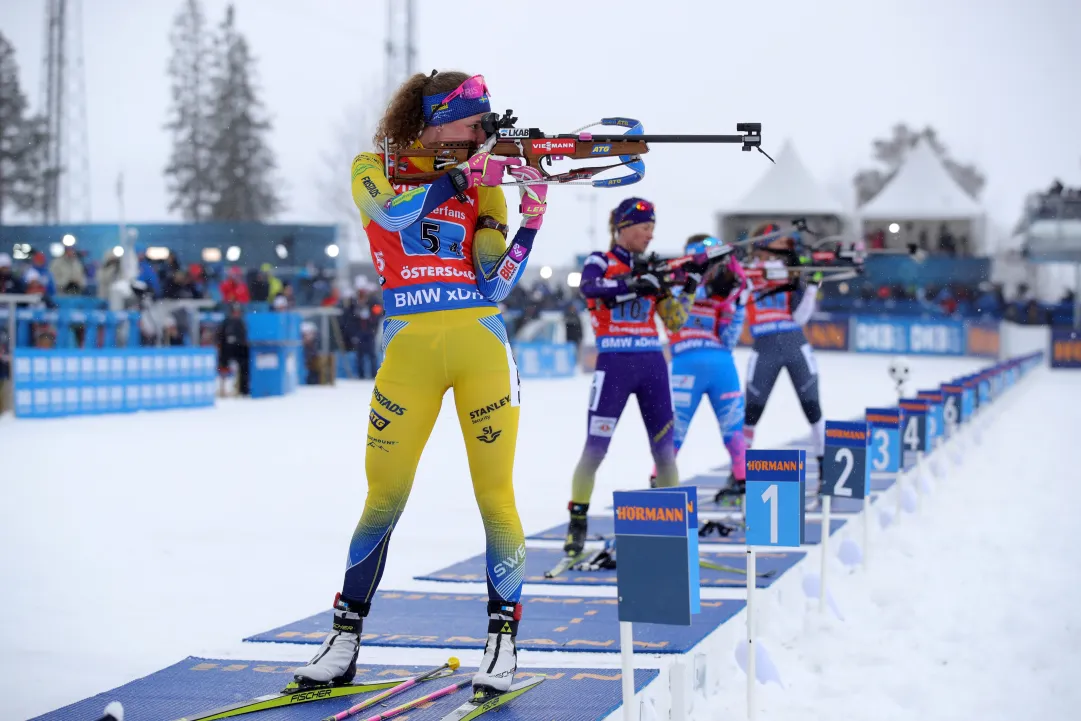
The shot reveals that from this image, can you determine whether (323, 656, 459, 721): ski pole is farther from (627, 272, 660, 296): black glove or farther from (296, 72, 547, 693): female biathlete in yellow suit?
(627, 272, 660, 296): black glove

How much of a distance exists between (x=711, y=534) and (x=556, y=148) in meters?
4.54

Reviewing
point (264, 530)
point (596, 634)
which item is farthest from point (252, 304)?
point (596, 634)

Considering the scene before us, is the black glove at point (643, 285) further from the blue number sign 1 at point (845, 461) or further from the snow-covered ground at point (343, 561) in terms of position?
the snow-covered ground at point (343, 561)

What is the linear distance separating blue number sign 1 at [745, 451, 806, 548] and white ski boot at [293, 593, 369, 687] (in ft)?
5.47

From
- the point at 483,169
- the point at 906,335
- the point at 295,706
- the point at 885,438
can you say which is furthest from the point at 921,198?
the point at 295,706

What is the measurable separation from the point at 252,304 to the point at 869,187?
71.2 meters

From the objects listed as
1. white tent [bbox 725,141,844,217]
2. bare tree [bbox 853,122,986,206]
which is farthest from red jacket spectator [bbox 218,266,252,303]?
bare tree [bbox 853,122,986,206]

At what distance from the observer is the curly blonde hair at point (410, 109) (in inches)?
180

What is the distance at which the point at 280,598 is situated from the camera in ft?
21.9

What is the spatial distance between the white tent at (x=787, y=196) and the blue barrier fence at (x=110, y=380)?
27.2m

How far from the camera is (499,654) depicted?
4.41 metres

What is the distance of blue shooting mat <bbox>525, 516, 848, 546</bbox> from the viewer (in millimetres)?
8211

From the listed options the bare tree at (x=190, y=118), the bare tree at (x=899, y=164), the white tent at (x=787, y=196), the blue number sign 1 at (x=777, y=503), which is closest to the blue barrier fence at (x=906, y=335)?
the white tent at (x=787, y=196)

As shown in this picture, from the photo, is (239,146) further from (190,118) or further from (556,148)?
(556,148)
